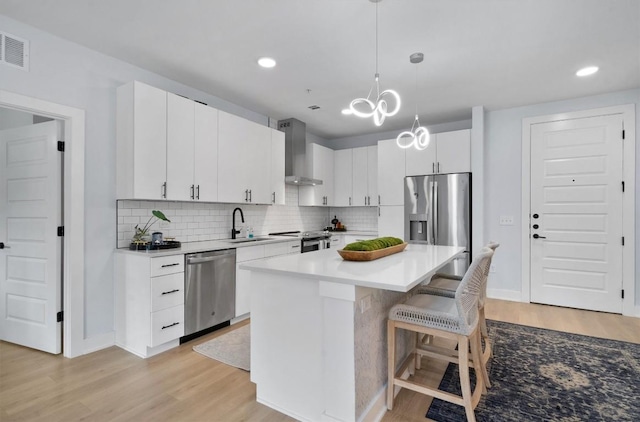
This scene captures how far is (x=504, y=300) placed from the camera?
4332 mm

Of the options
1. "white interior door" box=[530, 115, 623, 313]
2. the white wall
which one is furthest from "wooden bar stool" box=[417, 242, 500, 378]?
"white interior door" box=[530, 115, 623, 313]

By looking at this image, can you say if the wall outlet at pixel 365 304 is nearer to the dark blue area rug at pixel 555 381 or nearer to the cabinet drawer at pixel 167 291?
the dark blue area rug at pixel 555 381

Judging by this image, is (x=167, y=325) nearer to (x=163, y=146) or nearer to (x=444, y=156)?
(x=163, y=146)

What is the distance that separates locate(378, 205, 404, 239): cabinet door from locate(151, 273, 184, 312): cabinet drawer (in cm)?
306

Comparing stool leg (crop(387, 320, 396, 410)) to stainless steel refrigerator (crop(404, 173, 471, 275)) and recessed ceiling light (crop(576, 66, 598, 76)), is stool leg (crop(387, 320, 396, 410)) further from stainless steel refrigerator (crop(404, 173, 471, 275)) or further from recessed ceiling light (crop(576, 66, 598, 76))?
recessed ceiling light (crop(576, 66, 598, 76))

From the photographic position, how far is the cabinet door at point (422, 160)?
14.9ft

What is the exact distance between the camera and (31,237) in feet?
9.18

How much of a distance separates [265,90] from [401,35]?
1716 millimetres

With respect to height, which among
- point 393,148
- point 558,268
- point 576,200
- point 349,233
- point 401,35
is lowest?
point 558,268

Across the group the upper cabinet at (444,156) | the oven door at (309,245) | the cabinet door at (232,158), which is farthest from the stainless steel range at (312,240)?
the upper cabinet at (444,156)

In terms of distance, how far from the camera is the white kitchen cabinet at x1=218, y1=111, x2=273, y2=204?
3.55m

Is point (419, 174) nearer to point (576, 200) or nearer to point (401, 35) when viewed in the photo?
point (576, 200)

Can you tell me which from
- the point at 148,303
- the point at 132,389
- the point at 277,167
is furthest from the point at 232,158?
the point at 132,389

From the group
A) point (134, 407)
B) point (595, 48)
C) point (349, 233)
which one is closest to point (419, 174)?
point (349, 233)
